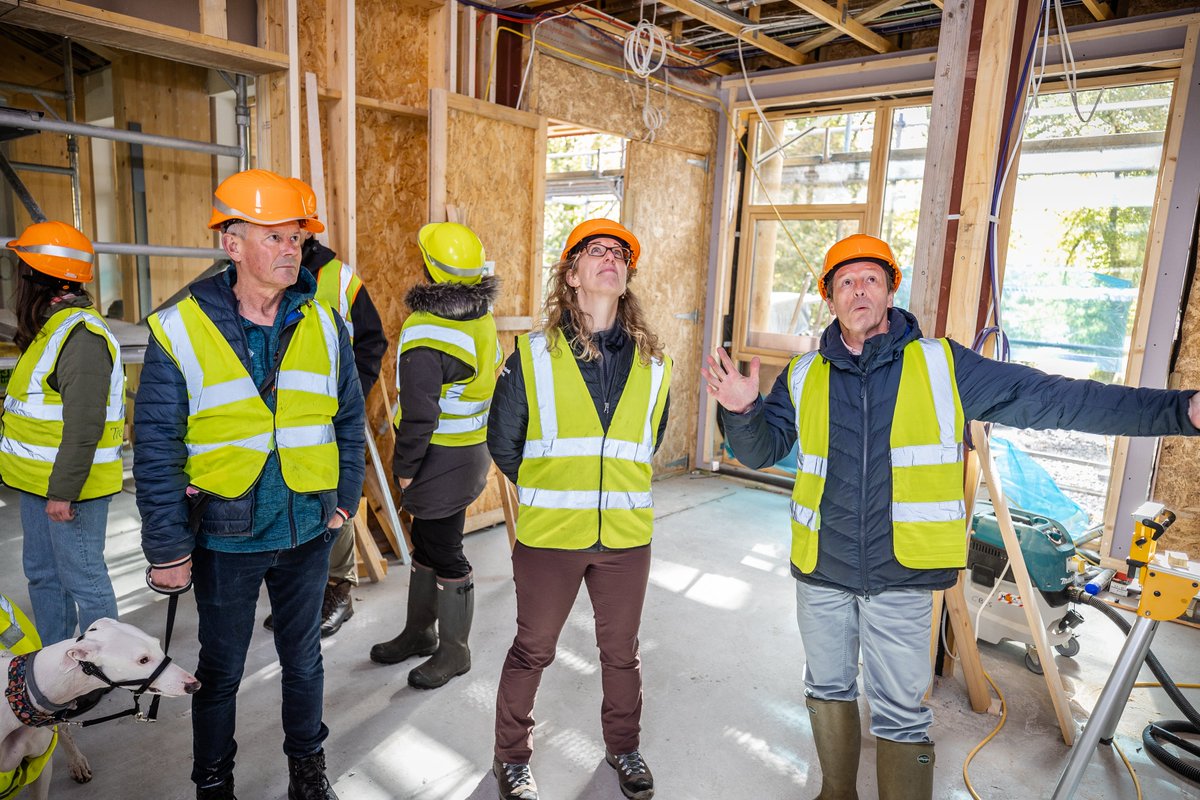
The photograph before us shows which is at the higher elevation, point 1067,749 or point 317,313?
point 317,313

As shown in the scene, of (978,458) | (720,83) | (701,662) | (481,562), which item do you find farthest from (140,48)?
(720,83)

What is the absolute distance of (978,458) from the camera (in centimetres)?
286

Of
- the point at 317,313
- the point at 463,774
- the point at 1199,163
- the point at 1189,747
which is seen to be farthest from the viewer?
the point at 1199,163

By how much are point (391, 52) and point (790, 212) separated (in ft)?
10.6

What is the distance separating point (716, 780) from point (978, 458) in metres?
1.51

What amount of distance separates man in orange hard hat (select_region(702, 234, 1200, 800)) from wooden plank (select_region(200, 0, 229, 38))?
2.74m

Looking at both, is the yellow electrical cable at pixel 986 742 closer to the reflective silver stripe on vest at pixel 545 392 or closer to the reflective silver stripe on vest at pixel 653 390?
the reflective silver stripe on vest at pixel 653 390

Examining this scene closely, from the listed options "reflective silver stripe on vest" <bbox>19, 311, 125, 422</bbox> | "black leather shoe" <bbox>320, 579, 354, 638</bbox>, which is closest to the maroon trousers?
"black leather shoe" <bbox>320, 579, 354, 638</bbox>

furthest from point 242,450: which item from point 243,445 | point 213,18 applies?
point 213,18

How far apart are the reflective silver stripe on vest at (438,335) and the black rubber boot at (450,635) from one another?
94 cm

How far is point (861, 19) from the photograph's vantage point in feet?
15.9

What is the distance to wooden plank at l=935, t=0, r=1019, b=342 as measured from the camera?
8.58 feet

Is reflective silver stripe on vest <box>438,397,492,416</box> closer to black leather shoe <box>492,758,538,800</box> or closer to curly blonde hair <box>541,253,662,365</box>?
curly blonde hair <box>541,253,662,365</box>

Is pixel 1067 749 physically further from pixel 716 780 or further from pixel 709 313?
pixel 709 313
